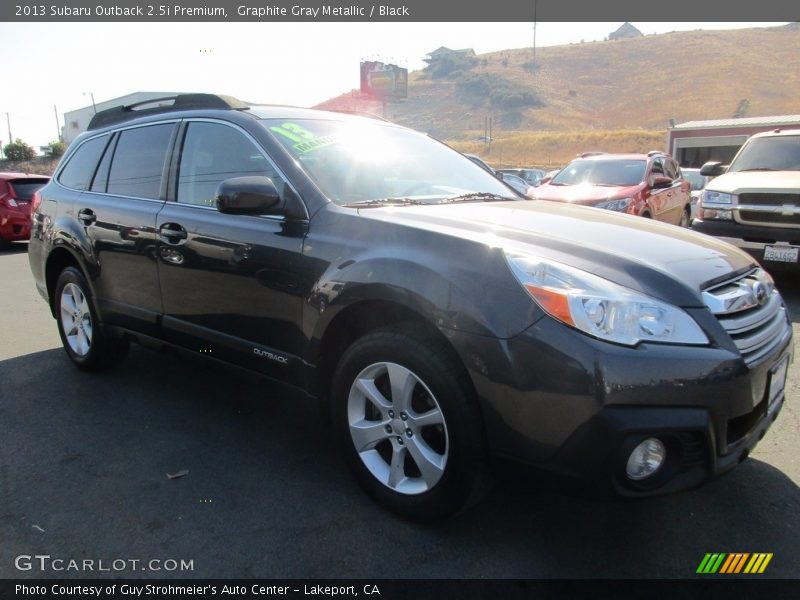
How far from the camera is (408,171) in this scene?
3.35 meters

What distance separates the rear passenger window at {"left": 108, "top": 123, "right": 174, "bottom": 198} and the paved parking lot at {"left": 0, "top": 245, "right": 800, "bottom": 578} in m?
1.38

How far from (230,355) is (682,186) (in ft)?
33.7

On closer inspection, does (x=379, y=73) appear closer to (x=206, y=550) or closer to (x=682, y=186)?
(x=682, y=186)

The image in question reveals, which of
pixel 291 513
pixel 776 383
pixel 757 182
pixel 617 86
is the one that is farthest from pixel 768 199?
pixel 617 86

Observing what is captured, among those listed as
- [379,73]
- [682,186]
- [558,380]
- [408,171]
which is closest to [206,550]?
[558,380]

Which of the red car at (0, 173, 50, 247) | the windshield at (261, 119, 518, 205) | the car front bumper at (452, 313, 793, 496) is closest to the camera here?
the car front bumper at (452, 313, 793, 496)

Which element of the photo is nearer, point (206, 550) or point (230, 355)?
point (206, 550)

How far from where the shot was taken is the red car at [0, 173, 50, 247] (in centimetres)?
Answer: 1170

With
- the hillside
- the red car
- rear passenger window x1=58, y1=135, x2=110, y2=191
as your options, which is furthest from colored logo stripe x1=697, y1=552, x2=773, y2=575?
the hillside

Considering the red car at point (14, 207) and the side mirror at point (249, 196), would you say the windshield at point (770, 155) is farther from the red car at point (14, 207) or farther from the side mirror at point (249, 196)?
the red car at point (14, 207)

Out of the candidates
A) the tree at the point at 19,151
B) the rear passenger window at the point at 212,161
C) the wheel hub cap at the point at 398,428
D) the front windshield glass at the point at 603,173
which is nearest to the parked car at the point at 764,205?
the front windshield glass at the point at 603,173

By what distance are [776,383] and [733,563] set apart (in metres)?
0.72

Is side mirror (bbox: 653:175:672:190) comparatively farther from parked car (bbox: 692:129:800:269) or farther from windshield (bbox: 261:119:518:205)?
windshield (bbox: 261:119:518:205)

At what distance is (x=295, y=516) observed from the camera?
103 inches
